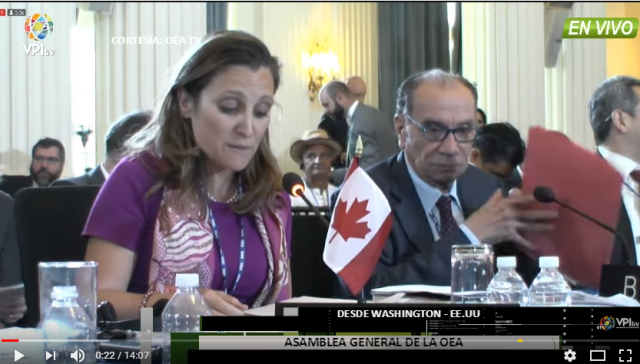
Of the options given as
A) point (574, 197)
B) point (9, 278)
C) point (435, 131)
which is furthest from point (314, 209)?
point (9, 278)

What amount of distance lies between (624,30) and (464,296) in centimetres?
61

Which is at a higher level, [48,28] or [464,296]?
[48,28]

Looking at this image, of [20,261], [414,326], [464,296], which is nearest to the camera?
[414,326]

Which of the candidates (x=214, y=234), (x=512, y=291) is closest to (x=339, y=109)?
(x=214, y=234)

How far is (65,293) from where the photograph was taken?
1.55 m

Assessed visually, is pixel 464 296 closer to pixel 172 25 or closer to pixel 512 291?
pixel 512 291

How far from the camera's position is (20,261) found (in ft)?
5.85

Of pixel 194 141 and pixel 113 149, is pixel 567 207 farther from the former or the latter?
pixel 113 149

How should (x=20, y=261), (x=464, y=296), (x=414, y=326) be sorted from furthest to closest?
1. (x=20, y=261)
2. (x=464, y=296)
3. (x=414, y=326)

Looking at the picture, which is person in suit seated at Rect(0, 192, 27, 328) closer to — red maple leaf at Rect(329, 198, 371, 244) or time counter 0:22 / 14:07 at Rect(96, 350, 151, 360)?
time counter 0:22 / 14:07 at Rect(96, 350, 151, 360)

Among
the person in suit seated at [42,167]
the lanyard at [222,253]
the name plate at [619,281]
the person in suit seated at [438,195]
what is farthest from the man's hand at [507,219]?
the person in suit seated at [42,167]

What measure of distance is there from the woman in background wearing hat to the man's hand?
1.04 feet

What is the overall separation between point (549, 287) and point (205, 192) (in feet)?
2.41

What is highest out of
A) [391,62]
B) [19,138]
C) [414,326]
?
[391,62]
